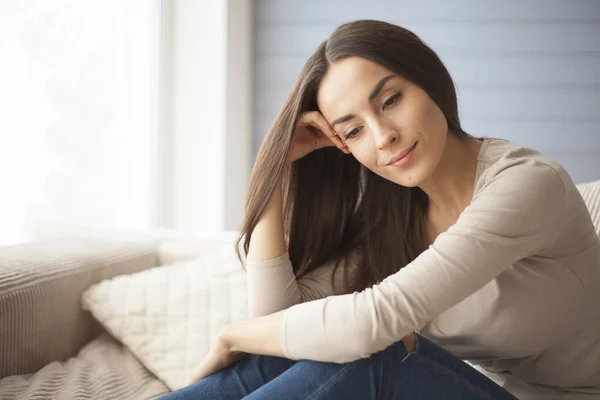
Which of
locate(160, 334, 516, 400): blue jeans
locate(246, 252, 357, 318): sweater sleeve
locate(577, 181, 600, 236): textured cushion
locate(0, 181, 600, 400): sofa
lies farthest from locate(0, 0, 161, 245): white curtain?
locate(577, 181, 600, 236): textured cushion

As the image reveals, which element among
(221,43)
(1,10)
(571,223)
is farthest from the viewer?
(221,43)

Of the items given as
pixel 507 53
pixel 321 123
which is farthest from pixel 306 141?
pixel 507 53

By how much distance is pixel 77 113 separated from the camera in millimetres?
2250

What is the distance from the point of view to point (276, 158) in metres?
1.21

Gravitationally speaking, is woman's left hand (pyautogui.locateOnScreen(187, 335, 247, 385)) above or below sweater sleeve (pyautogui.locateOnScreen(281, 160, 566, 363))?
below

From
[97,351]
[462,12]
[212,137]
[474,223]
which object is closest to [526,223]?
[474,223]

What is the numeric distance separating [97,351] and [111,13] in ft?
4.96

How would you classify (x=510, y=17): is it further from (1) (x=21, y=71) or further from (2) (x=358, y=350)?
(2) (x=358, y=350)

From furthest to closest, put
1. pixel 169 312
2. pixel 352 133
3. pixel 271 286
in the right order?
pixel 169 312
pixel 271 286
pixel 352 133

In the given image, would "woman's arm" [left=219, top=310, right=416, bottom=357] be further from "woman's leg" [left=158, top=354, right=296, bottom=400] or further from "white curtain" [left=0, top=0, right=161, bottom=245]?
"white curtain" [left=0, top=0, right=161, bottom=245]

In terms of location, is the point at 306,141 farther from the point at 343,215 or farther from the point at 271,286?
the point at 271,286

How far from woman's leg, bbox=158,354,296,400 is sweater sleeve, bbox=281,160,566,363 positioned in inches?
8.0

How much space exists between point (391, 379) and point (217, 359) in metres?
0.33

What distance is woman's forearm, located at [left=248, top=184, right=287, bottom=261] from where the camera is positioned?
1.28m
